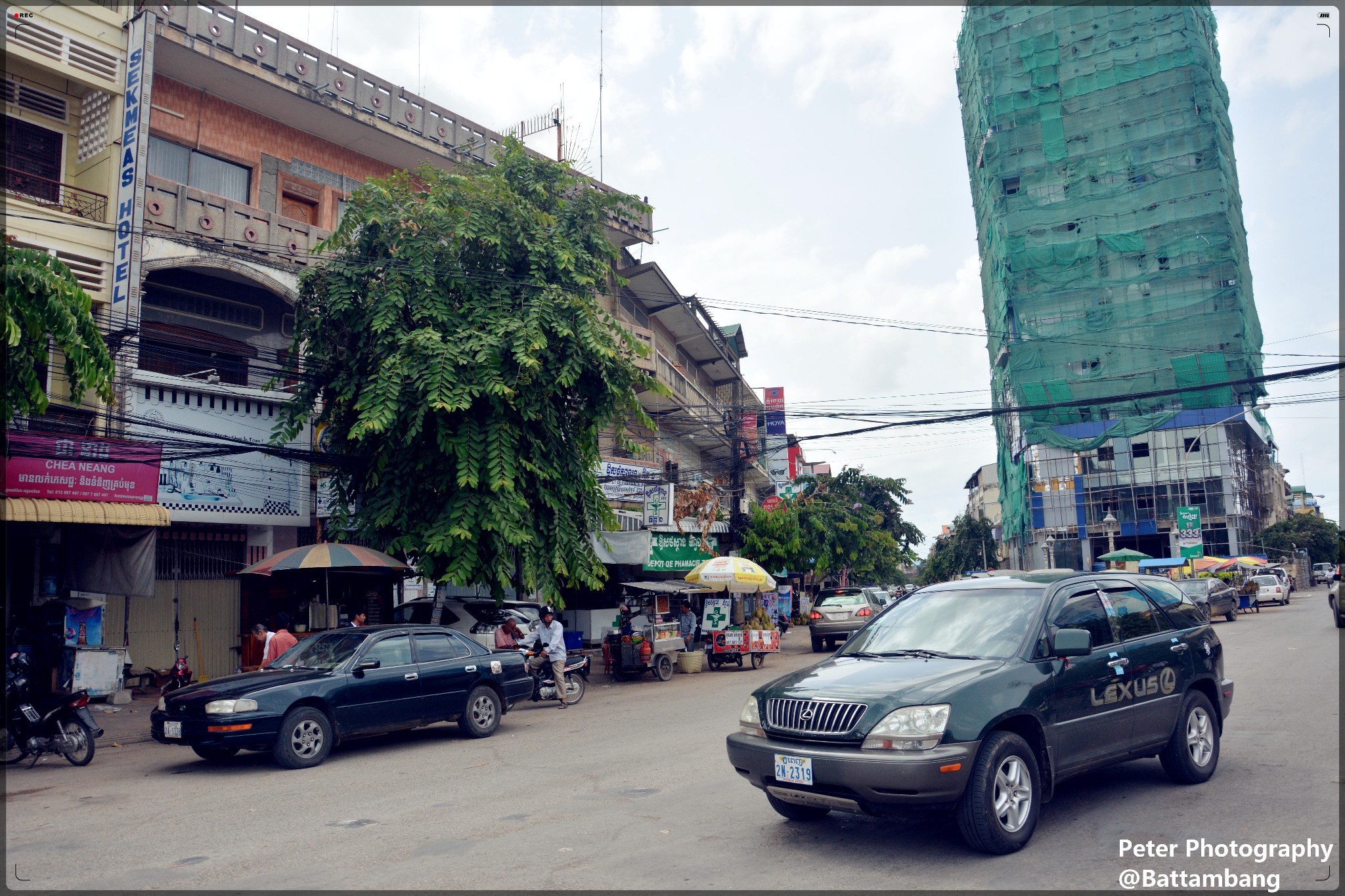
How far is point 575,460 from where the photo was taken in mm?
17297

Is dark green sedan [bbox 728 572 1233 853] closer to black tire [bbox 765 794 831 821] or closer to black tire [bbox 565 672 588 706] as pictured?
black tire [bbox 765 794 831 821]

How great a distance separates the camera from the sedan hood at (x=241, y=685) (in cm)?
998

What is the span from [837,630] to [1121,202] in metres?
45.7

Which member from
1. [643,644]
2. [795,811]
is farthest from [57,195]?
[795,811]

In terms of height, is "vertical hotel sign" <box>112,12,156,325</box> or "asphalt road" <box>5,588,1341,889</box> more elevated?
"vertical hotel sign" <box>112,12,156,325</box>

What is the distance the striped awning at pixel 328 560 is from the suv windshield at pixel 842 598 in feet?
44.3

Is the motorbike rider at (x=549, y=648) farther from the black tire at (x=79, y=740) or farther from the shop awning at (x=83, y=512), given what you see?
the shop awning at (x=83, y=512)

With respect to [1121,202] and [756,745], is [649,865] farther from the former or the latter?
[1121,202]

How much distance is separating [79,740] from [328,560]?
522cm

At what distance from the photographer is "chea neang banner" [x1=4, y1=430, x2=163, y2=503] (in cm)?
1432

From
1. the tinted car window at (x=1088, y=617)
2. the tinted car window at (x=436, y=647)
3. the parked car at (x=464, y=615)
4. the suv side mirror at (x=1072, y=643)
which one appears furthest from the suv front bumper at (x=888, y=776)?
the parked car at (x=464, y=615)

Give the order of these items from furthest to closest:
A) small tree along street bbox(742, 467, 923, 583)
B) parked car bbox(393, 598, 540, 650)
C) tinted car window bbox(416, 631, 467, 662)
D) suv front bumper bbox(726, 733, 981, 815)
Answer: small tree along street bbox(742, 467, 923, 583) < parked car bbox(393, 598, 540, 650) < tinted car window bbox(416, 631, 467, 662) < suv front bumper bbox(726, 733, 981, 815)

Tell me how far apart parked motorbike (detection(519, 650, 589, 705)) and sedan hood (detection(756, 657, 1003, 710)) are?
930cm

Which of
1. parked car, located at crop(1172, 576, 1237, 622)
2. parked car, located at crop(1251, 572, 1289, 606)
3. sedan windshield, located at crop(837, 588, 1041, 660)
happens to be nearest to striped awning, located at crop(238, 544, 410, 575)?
sedan windshield, located at crop(837, 588, 1041, 660)
